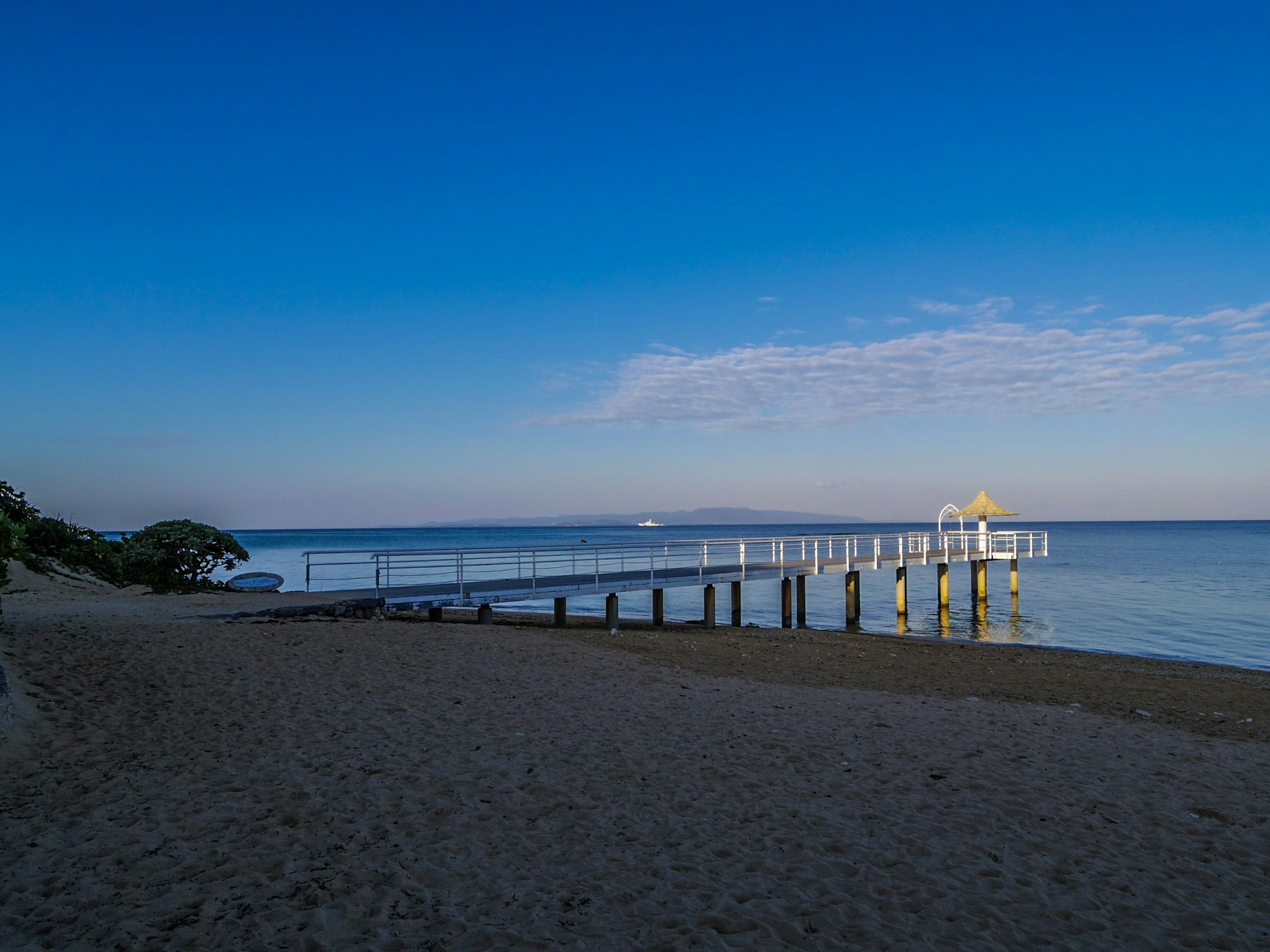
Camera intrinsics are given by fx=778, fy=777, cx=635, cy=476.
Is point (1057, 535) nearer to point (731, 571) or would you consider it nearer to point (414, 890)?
point (731, 571)

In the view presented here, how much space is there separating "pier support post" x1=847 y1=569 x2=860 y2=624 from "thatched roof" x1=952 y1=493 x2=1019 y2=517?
27.1ft

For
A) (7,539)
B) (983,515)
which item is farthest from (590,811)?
(983,515)

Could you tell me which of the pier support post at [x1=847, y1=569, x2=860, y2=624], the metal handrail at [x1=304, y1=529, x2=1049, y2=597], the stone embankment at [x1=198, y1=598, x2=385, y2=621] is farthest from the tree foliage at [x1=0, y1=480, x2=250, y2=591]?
the pier support post at [x1=847, y1=569, x2=860, y2=624]

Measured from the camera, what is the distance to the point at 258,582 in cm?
2583

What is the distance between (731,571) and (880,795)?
16541mm

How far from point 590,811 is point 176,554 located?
21.4 meters

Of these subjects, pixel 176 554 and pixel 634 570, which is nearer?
pixel 176 554

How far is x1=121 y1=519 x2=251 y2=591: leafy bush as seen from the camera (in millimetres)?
22422

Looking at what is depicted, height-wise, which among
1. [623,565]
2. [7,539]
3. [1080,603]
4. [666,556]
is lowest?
[1080,603]

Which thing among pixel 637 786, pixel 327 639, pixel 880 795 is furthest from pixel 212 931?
pixel 327 639

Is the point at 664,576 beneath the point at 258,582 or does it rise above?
above

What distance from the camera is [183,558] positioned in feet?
74.5

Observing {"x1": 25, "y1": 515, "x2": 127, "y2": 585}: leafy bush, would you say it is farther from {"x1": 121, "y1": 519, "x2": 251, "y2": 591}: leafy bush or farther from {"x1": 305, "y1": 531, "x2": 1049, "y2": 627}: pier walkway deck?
{"x1": 305, "y1": 531, "x2": 1049, "y2": 627}: pier walkway deck

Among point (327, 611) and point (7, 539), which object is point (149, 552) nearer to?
point (327, 611)
